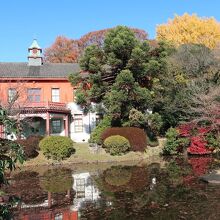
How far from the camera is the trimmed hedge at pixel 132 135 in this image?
29.7m

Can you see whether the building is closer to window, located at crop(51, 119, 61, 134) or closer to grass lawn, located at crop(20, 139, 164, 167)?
window, located at crop(51, 119, 61, 134)

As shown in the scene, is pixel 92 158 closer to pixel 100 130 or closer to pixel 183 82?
pixel 100 130

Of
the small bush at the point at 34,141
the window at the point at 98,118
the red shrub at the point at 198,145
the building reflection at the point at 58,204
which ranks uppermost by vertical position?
the window at the point at 98,118

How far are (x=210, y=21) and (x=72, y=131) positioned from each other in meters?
28.6

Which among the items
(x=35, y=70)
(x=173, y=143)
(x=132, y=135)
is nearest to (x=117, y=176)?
(x=132, y=135)

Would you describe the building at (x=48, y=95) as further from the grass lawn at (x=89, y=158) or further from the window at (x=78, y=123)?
the grass lawn at (x=89, y=158)

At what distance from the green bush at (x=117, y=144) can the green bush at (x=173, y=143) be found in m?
4.08

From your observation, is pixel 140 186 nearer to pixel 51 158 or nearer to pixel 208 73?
pixel 51 158

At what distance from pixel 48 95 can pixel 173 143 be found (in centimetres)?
1361

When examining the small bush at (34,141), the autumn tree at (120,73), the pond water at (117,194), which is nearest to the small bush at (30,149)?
the small bush at (34,141)

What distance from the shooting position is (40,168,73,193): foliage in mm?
17250

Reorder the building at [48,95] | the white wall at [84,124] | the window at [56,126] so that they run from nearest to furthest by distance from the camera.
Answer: the building at [48,95], the window at [56,126], the white wall at [84,124]

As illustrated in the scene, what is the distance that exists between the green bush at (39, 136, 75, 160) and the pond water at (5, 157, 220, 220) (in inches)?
173

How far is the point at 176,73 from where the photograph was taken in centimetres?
3650
